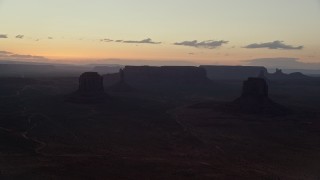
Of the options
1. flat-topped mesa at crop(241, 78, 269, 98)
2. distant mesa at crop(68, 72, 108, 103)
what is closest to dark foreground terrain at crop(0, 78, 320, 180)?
distant mesa at crop(68, 72, 108, 103)

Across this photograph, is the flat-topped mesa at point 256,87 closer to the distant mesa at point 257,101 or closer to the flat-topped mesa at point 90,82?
the distant mesa at point 257,101

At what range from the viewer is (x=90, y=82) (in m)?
112

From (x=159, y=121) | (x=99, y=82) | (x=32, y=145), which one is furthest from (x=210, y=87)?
(x=32, y=145)

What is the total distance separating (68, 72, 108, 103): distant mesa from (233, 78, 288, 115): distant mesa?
1297 inches

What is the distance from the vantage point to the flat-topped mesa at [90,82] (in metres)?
112

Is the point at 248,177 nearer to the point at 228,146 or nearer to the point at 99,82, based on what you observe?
the point at 228,146

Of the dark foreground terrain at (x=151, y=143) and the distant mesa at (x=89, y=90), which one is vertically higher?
the distant mesa at (x=89, y=90)

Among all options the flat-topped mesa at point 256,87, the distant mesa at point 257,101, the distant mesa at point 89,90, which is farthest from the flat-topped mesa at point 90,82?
the flat-topped mesa at point 256,87

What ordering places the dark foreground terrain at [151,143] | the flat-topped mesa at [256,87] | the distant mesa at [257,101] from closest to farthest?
the dark foreground terrain at [151,143] → the distant mesa at [257,101] → the flat-topped mesa at [256,87]

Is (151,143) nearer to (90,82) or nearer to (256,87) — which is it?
(256,87)

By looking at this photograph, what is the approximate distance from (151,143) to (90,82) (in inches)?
2032

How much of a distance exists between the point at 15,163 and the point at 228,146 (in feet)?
93.8

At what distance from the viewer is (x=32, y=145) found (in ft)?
193

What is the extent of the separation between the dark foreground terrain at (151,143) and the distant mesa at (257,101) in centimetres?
279
